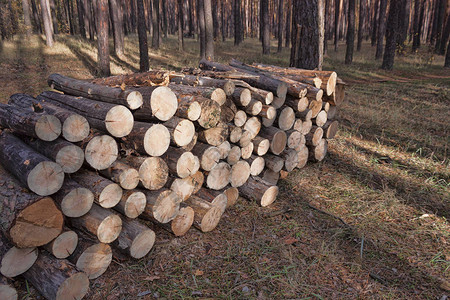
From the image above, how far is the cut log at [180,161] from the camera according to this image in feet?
11.8

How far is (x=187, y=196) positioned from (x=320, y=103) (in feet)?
10.3

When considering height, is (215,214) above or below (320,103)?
below

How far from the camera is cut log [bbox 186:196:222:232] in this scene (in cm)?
382

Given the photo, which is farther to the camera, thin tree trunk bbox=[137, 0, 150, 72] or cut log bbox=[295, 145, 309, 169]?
thin tree trunk bbox=[137, 0, 150, 72]

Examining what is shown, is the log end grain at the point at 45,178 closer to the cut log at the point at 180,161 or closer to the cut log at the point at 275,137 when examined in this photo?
the cut log at the point at 180,161

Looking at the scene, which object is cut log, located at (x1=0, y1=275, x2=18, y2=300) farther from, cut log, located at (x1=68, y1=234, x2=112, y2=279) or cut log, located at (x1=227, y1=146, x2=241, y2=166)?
cut log, located at (x1=227, y1=146, x2=241, y2=166)

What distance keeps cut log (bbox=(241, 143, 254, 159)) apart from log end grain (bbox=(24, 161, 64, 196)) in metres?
2.51

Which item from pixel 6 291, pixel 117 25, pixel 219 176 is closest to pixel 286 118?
pixel 219 176

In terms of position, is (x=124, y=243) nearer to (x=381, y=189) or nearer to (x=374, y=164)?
(x=381, y=189)

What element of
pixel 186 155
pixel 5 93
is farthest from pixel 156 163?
pixel 5 93

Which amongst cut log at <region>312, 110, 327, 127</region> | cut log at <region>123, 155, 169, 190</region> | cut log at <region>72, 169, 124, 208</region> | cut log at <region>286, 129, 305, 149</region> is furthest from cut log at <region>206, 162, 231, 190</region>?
cut log at <region>312, 110, 327, 127</region>

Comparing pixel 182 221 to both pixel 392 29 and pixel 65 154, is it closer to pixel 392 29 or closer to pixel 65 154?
pixel 65 154

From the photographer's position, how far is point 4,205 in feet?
9.04

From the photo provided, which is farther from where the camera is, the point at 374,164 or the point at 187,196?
the point at 374,164
